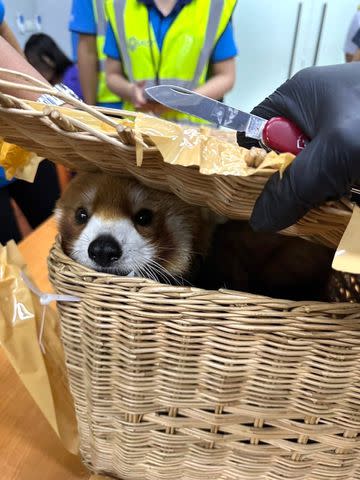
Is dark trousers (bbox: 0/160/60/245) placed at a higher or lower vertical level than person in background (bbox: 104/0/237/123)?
lower

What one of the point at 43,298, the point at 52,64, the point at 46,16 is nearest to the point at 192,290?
the point at 43,298

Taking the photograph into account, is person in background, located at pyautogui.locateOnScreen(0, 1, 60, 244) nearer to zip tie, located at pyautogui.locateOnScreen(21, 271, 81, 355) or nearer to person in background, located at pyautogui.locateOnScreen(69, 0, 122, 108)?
person in background, located at pyautogui.locateOnScreen(69, 0, 122, 108)

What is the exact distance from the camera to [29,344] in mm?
595

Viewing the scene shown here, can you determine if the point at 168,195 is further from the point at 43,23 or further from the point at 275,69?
the point at 43,23

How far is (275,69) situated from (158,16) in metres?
1.48

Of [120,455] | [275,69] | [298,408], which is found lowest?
[275,69]

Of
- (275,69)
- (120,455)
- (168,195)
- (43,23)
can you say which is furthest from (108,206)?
(43,23)

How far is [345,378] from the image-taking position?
47 centimetres

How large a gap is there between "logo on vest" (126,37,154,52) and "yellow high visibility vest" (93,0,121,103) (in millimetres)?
175

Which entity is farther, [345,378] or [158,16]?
[158,16]

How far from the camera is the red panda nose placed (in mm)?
580

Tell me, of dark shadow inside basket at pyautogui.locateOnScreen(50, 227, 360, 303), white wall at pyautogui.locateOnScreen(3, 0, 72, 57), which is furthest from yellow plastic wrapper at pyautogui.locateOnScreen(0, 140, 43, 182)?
white wall at pyautogui.locateOnScreen(3, 0, 72, 57)

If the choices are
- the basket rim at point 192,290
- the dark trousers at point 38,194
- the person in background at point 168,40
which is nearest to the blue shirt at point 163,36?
the person in background at point 168,40

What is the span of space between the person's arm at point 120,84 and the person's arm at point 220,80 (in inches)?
7.7
